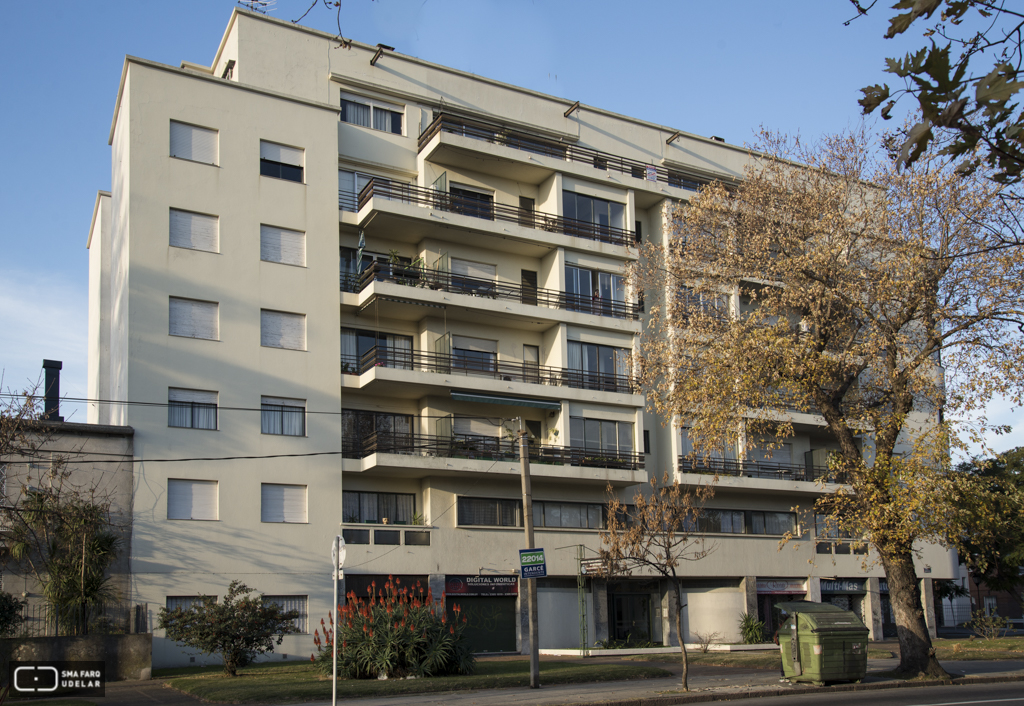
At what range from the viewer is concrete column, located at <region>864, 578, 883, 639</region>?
4038 cm

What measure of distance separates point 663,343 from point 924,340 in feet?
21.4

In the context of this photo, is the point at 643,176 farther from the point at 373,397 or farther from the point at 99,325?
the point at 99,325

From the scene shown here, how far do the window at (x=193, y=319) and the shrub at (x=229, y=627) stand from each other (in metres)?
10.5

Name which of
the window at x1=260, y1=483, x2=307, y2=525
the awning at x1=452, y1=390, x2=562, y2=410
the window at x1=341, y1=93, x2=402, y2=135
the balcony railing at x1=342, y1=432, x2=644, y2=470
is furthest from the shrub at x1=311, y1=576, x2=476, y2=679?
the window at x1=341, y1=93, x2=402, y2=135

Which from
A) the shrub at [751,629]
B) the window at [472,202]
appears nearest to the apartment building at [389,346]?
the window at [472,202]

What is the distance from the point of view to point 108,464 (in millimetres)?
27281

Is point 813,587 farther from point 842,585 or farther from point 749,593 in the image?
point 749,593

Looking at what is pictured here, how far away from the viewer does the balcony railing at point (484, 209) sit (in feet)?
112

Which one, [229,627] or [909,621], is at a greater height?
[229,627]

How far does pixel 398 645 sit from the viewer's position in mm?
19891

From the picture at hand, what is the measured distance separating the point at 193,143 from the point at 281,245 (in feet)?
14.4

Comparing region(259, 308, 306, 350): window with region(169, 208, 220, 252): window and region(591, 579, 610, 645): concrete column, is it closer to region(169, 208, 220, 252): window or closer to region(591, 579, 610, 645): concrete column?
region(169, 208, 220, 252): window

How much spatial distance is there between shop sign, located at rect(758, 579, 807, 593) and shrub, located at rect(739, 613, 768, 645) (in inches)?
68.8

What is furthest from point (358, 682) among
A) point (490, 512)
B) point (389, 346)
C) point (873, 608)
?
point (873, 608)
